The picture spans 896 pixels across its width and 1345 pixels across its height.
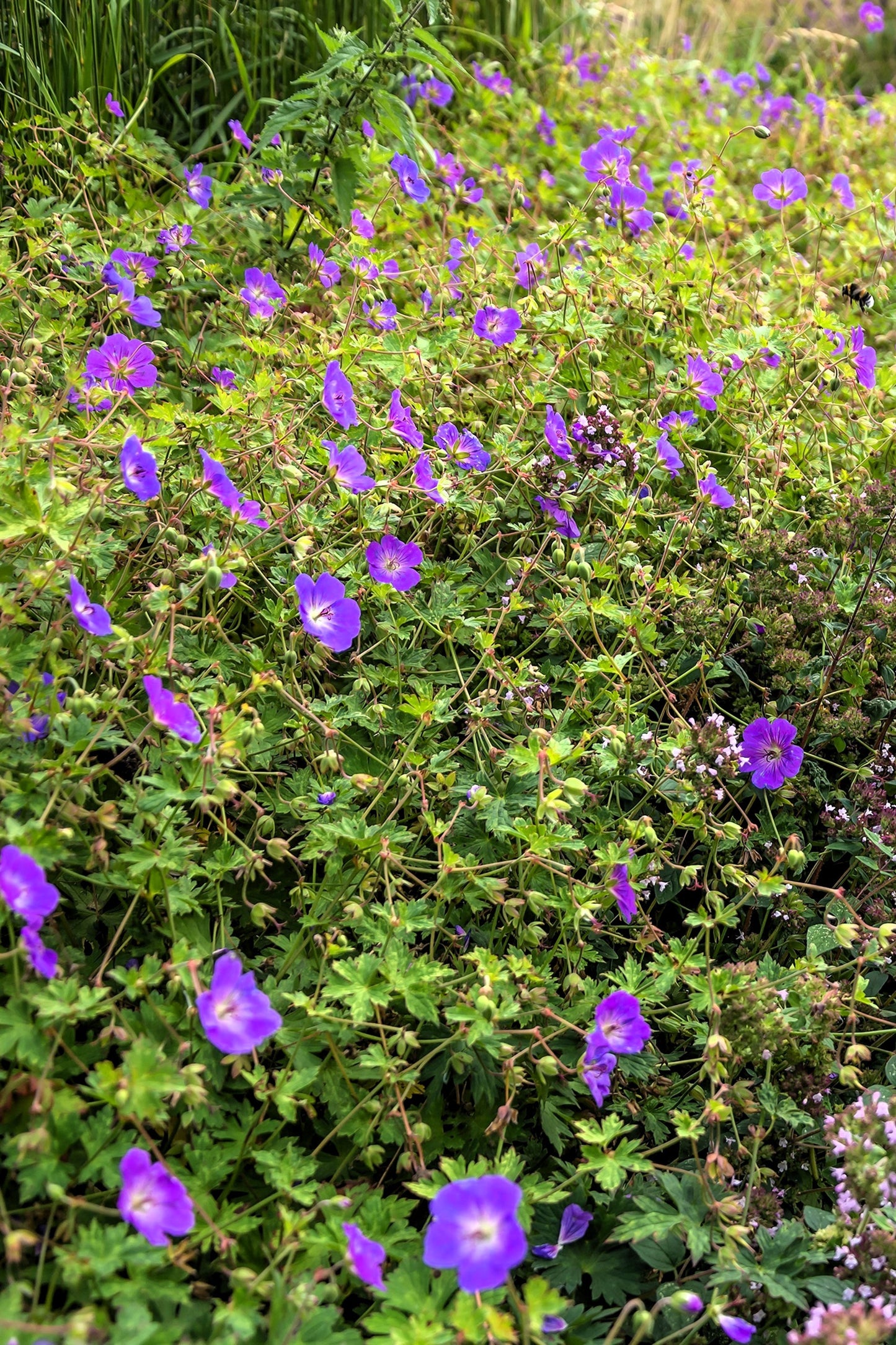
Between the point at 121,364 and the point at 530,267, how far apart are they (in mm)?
1061

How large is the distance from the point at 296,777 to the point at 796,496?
4.47ft

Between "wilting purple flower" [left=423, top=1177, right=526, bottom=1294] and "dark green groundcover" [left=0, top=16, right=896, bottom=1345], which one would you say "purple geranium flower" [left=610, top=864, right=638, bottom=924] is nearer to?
"dark green groundcover" [left=0, top=16, right=896, bottom=1345]

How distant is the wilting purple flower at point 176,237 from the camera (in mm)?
2576

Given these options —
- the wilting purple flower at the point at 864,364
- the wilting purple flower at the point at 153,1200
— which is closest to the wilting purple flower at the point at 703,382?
the wilting purple flower at the point at 864,364

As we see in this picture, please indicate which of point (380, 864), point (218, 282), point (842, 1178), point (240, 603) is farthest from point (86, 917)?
point (218, 282)

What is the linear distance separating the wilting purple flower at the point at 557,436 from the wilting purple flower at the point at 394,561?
17.0 inches

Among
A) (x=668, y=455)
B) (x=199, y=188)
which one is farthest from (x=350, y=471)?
(x=199, y=188)

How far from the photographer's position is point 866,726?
2059 mm

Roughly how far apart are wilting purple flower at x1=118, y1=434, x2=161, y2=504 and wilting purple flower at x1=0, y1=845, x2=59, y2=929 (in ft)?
2.04

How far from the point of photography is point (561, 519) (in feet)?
7.24

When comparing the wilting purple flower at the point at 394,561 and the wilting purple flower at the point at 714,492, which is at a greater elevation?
the wilting purple flower at the point at 714,492

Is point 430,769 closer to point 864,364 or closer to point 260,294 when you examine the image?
point 260,294

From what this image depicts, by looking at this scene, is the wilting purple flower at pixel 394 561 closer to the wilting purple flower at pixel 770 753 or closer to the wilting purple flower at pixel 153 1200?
the wilting purple flower at pixel 770 753

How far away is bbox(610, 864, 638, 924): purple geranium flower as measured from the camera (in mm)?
1703
